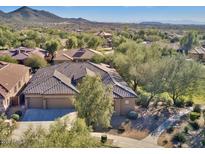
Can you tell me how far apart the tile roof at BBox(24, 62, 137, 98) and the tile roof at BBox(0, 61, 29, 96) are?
1.55 m

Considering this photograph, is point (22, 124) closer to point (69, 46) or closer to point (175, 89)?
point (175, 89)

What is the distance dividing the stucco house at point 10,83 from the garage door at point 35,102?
1774 millimetres

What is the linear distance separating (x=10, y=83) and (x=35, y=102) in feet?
11.7

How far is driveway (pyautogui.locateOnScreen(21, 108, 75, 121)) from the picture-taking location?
A: 21725 millimetres

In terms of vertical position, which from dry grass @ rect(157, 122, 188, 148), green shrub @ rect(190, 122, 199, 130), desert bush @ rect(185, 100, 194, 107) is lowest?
dry grass @ rect(157, 122, 188, 148)

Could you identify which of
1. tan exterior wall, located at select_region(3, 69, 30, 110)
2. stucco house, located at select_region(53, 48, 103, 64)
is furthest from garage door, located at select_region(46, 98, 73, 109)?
stucco house, located at select_region(53, 48, 103, 64)

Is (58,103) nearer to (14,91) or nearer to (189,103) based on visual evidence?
(14,91)

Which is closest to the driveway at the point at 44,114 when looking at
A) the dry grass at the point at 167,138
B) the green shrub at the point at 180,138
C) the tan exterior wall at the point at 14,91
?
the tan exterior wall at the point at 14,91

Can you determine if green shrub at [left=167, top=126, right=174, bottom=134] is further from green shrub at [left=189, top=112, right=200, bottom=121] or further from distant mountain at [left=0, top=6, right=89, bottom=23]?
distant mountain at [left=0, top=6, right=89, bottom=23]
